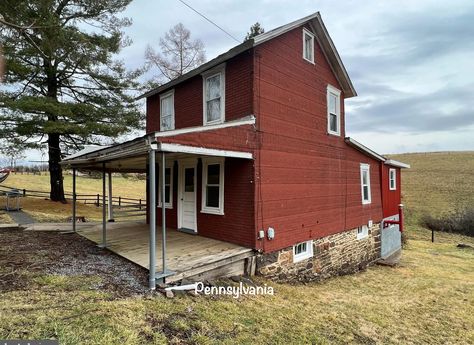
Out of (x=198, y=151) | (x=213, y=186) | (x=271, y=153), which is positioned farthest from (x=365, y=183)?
(x=198, y=151)

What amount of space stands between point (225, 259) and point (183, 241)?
206 cm

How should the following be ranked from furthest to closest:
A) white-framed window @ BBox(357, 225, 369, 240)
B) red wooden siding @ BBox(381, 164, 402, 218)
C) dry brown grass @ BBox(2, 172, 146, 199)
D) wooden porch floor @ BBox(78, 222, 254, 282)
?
1. dry brown grass @ BBox(2, 172, 146, 199)
2. red wooden siding @ BBox(381, 164, 402, 218)
3. white-framed window @ BBox(357, 225, 369, 240)
4. wooden porch floor @ BBox(78, 222, 254, 282)

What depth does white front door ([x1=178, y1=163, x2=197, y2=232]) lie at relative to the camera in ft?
30.8

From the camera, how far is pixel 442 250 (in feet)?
60.2

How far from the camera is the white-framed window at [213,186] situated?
8398mm

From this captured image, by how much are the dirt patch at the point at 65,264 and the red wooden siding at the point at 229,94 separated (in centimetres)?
445

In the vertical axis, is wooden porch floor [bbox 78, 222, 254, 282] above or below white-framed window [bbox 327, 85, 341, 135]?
below

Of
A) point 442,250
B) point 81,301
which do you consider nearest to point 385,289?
point 81,301

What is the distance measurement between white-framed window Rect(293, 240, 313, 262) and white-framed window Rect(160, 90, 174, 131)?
18.8 feet

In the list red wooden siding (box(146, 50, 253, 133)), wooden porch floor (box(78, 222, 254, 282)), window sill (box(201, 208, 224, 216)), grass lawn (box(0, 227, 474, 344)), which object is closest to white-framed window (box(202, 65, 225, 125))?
red wooden siding (box(146, 50, 253, 133))

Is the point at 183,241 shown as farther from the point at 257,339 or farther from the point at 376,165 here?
the point at 376,165

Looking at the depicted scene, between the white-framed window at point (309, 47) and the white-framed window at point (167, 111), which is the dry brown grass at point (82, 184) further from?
the white-framed window at point (309, 47)

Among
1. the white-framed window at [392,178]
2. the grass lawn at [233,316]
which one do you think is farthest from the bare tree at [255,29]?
the grass lawn at [233,316]

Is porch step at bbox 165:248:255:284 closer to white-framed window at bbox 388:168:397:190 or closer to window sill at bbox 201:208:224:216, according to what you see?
window sill at bbox 201:208:224:216
